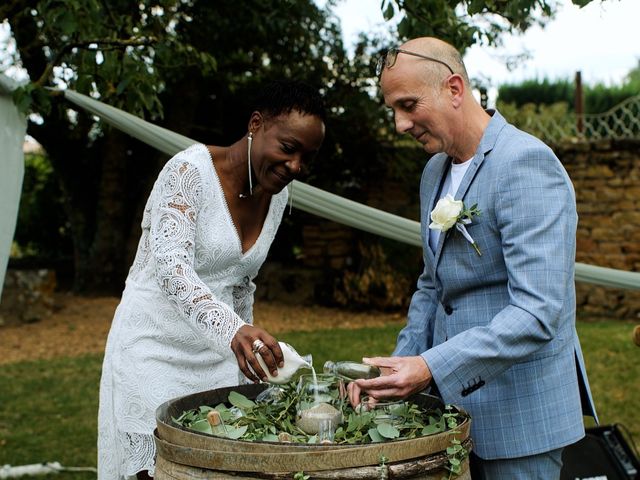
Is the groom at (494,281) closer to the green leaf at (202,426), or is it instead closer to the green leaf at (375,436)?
the green leaf at (375,436)

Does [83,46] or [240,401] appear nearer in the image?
Result: [240,401]

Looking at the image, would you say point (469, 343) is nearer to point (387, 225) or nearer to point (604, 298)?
point (387, 225)

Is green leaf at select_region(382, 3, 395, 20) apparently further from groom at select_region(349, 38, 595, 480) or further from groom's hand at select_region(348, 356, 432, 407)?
groom's hand at select_region(348, 356, 432, 407)

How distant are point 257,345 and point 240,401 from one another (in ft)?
0.75

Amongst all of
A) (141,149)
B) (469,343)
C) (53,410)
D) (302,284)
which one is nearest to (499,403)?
(469,343)

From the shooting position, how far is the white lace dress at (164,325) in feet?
8.15

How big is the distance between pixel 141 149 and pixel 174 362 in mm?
10027

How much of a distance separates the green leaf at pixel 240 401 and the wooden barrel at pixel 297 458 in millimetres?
344

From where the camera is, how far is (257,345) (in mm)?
2098

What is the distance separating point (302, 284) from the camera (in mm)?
11508

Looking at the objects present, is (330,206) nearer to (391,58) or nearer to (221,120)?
(391,58)

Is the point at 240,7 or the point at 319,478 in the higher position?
the point at 240,7

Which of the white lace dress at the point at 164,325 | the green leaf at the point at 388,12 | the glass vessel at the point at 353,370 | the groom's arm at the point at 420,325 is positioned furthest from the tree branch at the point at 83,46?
the glass vessel at the point at 353,370

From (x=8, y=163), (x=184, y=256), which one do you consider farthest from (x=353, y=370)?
(x=8, y=163)
